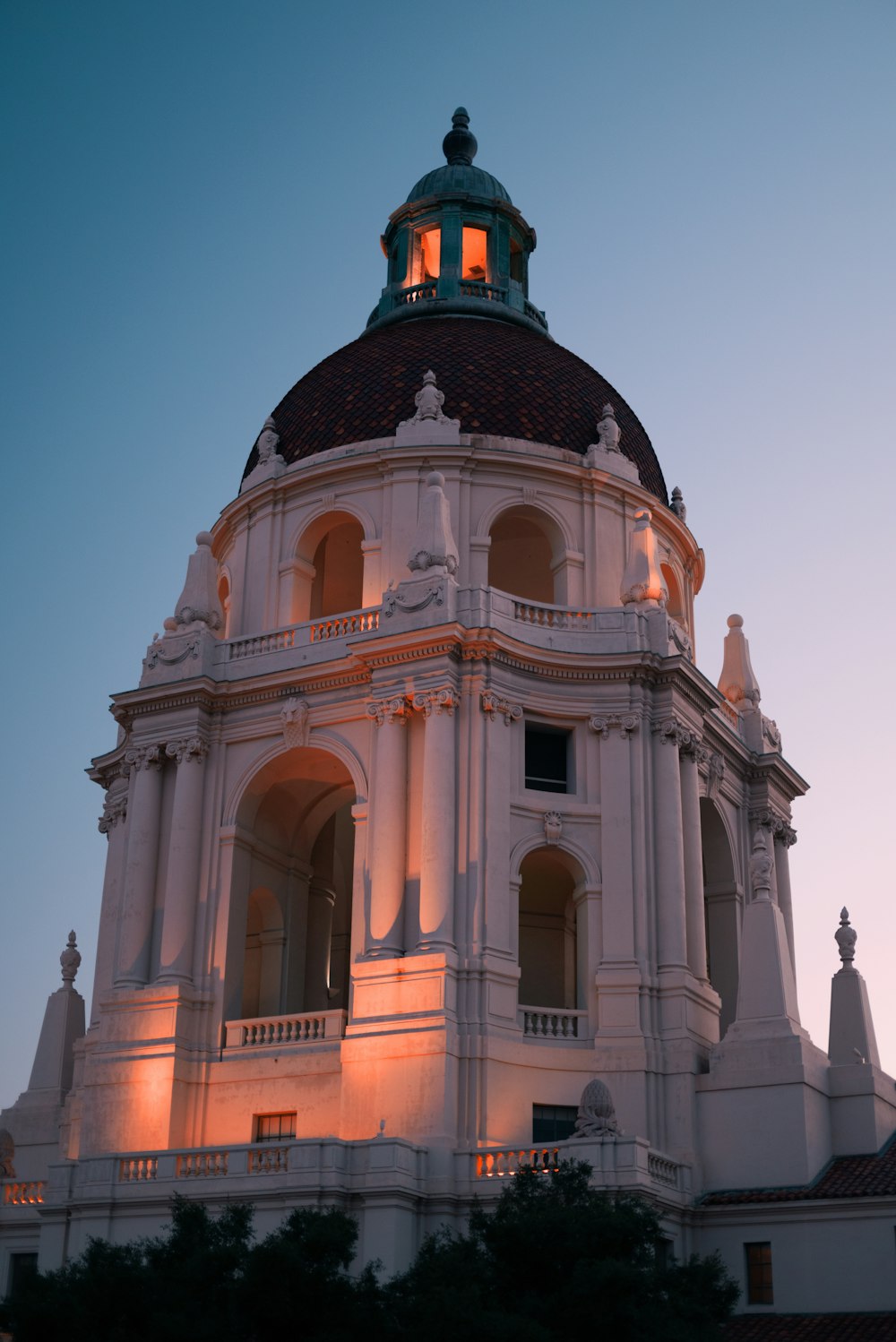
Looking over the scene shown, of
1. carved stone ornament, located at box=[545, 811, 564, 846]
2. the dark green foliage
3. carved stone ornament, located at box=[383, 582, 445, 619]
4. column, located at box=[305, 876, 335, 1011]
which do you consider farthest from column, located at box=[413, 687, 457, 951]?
the dark green foliage

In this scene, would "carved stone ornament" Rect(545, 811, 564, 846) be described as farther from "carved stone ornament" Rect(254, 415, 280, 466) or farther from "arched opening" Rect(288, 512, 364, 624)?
"carved stone ornament" Rect(254, 415, 280, 466)

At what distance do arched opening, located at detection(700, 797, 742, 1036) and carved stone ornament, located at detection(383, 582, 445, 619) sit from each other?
28.0 ft

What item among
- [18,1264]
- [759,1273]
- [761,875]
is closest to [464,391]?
[761,875]

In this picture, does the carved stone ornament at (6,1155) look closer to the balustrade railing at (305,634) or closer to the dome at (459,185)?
the balustrade railing at (305,634)

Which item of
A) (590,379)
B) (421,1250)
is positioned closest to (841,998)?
(421,1250)

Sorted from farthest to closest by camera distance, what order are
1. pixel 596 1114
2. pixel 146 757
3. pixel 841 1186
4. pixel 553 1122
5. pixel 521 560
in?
pixel 521 560 → pixel 146 757 → pixel 553 1122 → pixel 841 1186 → pixel 596 1114

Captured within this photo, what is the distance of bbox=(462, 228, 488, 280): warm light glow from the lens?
48.9m

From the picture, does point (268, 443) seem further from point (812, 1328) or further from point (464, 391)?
point (812, 1328)

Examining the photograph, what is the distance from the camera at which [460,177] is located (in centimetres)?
4919

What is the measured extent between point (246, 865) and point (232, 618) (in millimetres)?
6940

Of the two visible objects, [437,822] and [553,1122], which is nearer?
[553,1122]

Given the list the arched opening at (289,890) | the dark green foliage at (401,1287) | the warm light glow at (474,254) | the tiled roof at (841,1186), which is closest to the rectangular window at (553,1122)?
the tiled roof at (841,1186)

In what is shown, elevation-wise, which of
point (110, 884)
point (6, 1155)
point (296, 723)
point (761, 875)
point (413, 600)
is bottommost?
point (6, 1155)

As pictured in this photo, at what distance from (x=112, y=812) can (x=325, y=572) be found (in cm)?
824
